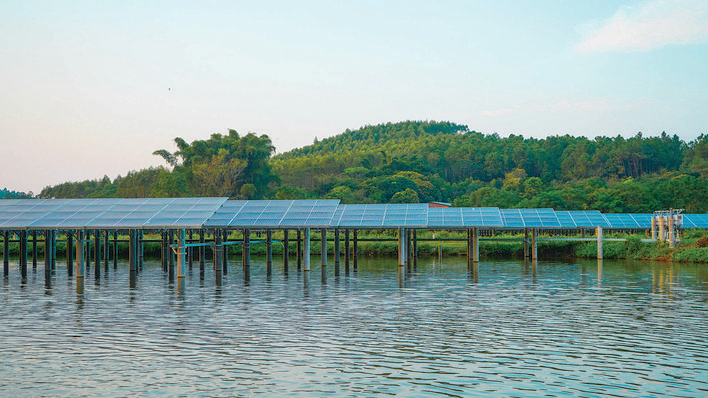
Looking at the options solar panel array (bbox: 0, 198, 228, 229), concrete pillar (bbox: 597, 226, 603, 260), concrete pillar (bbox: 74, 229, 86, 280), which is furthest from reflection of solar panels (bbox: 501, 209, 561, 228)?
concrete pillar (bbox: 74, 229, 86, 280)

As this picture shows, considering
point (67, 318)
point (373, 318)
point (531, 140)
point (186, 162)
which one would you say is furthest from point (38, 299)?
point (531, 140)

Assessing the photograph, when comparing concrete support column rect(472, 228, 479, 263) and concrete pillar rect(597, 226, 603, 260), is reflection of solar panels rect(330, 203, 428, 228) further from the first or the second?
concrete pillar rect(597, 226, 603, 260)

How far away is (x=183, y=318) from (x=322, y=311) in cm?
588

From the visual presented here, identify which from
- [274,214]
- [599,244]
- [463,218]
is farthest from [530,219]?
[274,214]

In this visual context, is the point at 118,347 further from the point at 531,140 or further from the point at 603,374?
the point at 531,140

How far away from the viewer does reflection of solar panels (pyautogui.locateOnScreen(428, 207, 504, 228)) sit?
53.4m

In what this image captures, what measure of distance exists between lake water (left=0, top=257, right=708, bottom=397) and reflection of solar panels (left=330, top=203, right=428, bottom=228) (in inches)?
344

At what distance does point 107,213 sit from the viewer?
4372 centimetres

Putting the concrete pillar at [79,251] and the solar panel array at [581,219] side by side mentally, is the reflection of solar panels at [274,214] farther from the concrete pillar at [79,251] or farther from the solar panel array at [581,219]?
the solar panel array at [581,219]

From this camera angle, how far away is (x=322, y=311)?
29.3 m

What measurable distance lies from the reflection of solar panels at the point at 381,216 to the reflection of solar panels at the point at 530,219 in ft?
36.5

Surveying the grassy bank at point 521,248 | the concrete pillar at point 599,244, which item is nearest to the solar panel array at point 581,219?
the concrete pillar at point 599,244

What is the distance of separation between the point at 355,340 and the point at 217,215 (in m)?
26.9

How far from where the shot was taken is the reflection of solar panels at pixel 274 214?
148 feet
